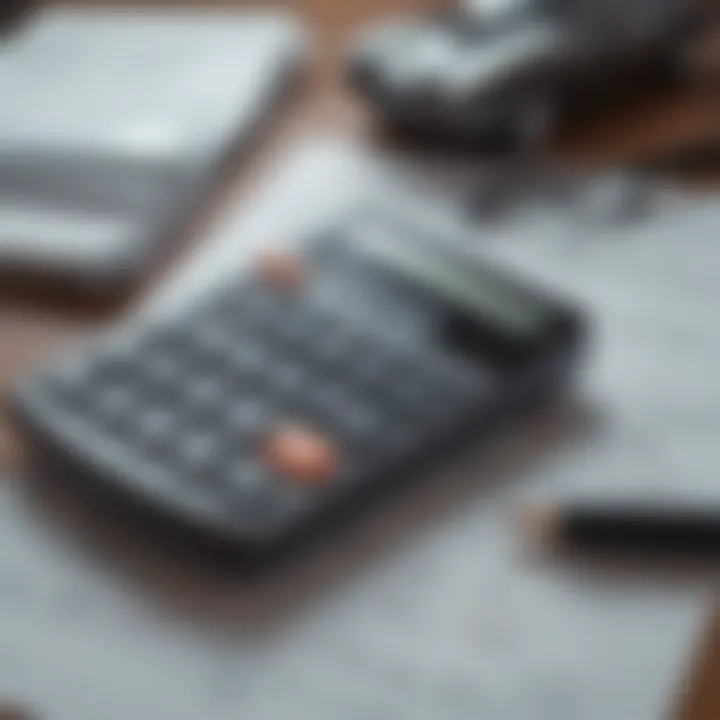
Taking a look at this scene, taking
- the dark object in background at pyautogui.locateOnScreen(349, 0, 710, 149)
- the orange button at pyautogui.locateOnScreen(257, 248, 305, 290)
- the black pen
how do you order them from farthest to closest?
the dark object in background at pyautogui.locateOnScreen(349, 0, 710, 149), the orange button at pyautogui.locateOnScreen(257, 248, 305, 290), the black pen

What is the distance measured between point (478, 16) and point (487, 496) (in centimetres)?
35

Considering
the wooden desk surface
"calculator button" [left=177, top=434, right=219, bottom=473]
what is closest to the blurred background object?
the wooden desk surface

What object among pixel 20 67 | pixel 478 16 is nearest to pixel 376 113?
pixel 478 16

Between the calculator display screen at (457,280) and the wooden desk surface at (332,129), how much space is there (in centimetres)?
10

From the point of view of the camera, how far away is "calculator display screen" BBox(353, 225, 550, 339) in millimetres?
572

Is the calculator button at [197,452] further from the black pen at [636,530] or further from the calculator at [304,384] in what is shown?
the black pen at [636,530]

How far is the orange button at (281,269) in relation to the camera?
0.61m

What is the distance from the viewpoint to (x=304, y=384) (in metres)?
0.55

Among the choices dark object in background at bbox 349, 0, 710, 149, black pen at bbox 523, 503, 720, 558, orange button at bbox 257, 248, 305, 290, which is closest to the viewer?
black pen at bbox 523, 503, 720, 558

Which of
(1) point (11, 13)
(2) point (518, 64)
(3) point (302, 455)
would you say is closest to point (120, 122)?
(1) point (11, 13)

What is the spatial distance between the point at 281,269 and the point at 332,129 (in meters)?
0.17

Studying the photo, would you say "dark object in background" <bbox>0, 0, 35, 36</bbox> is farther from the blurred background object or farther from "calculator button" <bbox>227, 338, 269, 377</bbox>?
"calculator button" <bbox>227, 338, 269, 377</bbox>

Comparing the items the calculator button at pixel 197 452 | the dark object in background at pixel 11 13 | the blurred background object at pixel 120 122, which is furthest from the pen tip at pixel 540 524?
the dark object in background at pixel 11 13

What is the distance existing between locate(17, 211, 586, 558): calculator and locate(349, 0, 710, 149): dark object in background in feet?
0.40
